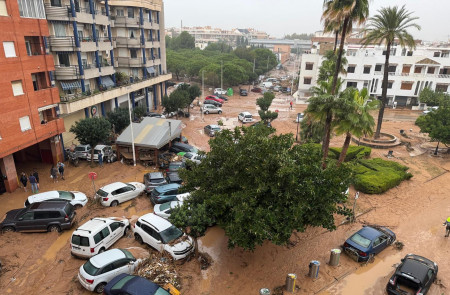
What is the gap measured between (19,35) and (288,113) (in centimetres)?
3935

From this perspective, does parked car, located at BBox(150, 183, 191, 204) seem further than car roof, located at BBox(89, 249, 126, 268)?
Yes

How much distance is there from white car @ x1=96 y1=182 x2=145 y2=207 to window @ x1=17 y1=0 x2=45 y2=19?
533 inches

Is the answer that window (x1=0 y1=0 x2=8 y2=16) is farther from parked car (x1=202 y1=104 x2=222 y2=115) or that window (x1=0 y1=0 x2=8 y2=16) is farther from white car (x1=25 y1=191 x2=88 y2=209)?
parked car (x1=202 y1=104 x2=222 y2=115)

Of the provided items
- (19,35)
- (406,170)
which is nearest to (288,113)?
(406,170)

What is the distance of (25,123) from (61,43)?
1095 cm

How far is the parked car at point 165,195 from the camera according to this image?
19531 mm

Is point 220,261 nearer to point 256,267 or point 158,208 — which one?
→ point 256,267

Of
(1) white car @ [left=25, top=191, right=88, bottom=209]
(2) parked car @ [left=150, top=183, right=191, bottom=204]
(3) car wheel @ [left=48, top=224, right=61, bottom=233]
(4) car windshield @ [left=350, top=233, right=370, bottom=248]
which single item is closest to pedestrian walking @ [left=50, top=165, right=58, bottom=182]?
(1) white car @ [left=25, top=191, right=88, bottom=209]

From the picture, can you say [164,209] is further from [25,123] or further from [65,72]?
[65,72]

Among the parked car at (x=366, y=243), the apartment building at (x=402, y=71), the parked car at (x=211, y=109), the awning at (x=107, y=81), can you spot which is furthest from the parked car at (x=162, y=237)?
the apartment building at (x=402, y=71)

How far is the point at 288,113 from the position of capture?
51.0 metres

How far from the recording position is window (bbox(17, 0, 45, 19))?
2089 centimetres

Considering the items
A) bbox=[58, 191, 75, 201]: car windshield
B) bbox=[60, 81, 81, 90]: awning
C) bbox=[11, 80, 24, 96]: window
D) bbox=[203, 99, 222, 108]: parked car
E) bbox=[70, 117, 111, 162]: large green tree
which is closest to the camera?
bbox=[58, 191, 75, 201]: car windshield

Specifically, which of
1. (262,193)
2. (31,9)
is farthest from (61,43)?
(262,193)
